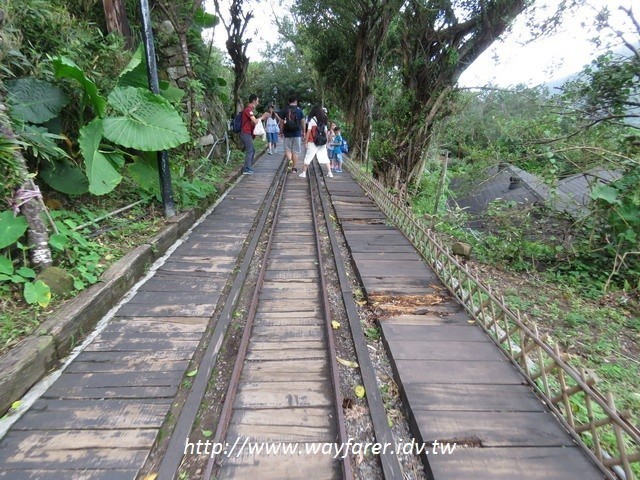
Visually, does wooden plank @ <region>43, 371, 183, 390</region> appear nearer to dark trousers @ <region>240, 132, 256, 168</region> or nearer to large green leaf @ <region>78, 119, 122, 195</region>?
large green leaf @ <region>78, 119, 122, 195</region>

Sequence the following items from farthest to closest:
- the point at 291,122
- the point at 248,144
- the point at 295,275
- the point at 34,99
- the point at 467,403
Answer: the point at 291,122 → the point at 248,144 → the point at 295,275 → the point at 34,99 → the point at 467,403

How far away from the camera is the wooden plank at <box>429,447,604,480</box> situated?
1.90m

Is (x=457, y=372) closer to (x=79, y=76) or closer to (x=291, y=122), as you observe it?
(x=79, y=76)

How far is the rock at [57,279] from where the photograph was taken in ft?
9.94

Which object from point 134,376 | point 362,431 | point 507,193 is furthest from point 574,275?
point 507,193

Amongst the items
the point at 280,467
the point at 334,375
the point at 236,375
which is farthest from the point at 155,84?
the point at 280,467

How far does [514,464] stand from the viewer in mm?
1965

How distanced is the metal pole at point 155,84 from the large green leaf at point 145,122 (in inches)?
8.9

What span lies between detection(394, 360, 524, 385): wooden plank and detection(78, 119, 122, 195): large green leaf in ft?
12.1

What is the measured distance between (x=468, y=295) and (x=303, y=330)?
5.63 feet

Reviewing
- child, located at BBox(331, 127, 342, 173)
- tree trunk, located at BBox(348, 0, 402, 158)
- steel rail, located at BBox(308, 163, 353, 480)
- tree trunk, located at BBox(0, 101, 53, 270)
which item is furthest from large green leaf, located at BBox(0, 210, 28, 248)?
tree trunk, located at BBox(348, 0, 402, 158)

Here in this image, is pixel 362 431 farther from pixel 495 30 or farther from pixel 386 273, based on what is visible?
pixel 495 30

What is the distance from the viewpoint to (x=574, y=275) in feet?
17.6

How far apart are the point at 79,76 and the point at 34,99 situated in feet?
1.76
